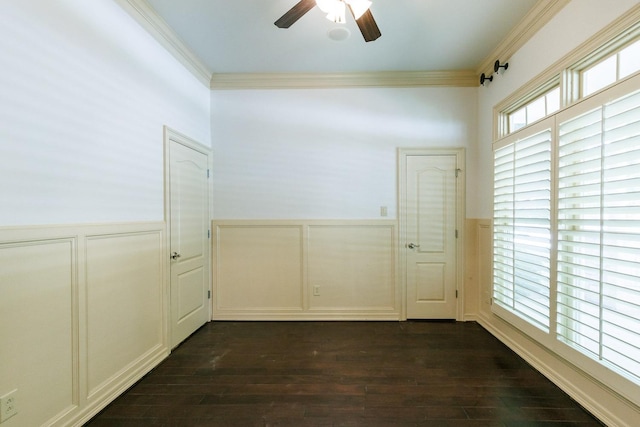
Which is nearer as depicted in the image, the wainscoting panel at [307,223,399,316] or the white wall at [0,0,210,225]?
the white wall at [0,0,210,225]

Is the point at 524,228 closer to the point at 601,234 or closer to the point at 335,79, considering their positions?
the point at 601,234

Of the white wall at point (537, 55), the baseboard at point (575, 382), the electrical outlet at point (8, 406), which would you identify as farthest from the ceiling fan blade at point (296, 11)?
the baseboard at point (575, 382)

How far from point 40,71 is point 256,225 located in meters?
2.24

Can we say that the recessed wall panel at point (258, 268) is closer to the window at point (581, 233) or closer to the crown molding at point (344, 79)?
the crown molding at point (344, 79)

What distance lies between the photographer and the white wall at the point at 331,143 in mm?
3371

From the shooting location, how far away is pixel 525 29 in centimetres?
246

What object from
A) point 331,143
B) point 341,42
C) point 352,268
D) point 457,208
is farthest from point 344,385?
point 341,42

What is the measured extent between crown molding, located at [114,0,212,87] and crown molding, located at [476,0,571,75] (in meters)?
3.10

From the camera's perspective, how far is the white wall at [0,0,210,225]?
1.41m

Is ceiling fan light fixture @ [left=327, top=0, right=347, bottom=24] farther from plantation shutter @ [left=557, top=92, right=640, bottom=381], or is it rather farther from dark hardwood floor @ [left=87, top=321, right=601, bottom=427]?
dark hardwood floor @ [left=87, top=321, right=601, bottom=427]

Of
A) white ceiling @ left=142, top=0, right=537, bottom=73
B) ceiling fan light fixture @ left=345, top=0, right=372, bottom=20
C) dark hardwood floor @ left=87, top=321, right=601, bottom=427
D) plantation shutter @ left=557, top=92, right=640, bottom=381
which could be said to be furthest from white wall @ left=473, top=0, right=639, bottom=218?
dark hardwood floor @ left=87, top=321, right=601, bottom=427

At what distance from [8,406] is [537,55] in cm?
420

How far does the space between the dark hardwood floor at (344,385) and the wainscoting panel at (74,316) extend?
0.25 metres

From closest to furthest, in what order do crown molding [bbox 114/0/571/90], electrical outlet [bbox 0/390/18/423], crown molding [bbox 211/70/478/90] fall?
electrical outlet [bbox 0/390/18/423], crown molding [bbox 114/0/571/90], crown molding [bbox 211/70/478/90]
